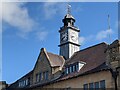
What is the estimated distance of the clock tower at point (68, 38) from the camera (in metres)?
48.5

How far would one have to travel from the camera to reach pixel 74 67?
40688 millimetres

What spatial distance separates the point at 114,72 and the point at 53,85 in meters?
10.4

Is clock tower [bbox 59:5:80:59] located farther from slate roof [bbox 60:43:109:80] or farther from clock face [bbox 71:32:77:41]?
slate roof [bbox 60:43:109:80]

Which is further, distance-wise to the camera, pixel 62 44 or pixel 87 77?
pixel 62 44

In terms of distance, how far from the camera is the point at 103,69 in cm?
3481

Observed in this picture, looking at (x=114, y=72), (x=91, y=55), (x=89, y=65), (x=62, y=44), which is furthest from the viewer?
(x=62, y=44)

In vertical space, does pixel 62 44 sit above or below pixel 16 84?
above

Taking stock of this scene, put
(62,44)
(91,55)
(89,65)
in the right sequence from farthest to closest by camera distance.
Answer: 1. (62,44)
2. (91,55)
3. (89,65)

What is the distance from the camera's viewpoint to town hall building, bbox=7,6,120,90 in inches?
1374

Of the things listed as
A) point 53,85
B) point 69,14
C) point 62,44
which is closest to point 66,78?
point 53,85

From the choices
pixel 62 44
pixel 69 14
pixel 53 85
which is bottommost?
pixel 53 85

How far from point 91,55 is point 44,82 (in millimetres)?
7344

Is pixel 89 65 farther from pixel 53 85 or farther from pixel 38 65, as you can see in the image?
pixel 38 65

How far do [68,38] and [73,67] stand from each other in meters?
8.98
